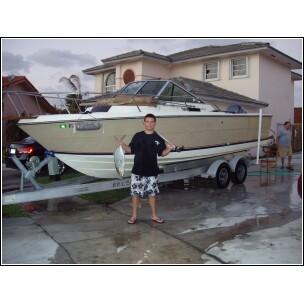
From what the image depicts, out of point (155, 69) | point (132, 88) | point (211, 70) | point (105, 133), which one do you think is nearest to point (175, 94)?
point (132, 88)

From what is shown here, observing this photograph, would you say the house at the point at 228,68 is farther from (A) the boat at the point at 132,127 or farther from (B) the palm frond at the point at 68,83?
(B) the palm frond at the point at 68,83

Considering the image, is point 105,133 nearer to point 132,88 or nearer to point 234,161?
point 132,88

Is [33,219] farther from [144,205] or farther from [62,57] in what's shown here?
[62,57]

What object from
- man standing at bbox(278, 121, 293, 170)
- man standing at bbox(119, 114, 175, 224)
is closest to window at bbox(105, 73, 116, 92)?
man standing at bbox(278, 121, 293, 170)

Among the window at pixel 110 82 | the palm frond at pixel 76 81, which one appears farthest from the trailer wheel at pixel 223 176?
the window at pixel 110 82

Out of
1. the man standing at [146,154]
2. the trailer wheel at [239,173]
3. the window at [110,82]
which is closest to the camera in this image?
the man standing at [146,154]

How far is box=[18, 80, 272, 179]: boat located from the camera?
6105 mm

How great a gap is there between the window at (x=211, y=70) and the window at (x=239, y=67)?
796mm

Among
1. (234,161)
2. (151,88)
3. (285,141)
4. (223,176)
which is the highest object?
(151,88)

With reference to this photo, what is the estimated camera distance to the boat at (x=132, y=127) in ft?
20.0

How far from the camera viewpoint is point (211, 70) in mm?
16359

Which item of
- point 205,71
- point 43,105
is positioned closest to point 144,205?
point 43,105

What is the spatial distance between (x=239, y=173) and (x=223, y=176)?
2.31 feet
